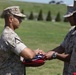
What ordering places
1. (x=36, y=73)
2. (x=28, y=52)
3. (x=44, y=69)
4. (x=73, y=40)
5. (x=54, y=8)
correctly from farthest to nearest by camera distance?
1. (x=54, y=8)
2. (x=44, y=69)
3. (x=36, y=73)
4. (x=73, y=40)
5. (x=28, y=52)

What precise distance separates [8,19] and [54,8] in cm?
6637

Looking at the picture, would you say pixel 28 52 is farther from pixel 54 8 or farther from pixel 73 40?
pixel 54 8

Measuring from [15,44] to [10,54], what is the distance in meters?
0.22

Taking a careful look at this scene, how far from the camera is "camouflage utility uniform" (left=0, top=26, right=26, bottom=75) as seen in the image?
5.07 metres

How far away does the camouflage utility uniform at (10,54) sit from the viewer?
507 centimetres

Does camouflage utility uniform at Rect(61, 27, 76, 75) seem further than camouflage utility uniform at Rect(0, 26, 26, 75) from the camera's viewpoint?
Yes

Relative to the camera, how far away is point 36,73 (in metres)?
11.4

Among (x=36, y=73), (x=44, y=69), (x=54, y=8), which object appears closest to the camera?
(x=36, y=73)

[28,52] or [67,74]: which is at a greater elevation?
[28,52]

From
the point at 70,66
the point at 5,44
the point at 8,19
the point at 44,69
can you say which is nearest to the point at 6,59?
the point at 5,44

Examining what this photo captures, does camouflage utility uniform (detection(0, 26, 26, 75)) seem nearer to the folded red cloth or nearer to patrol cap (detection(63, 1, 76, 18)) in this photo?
the folded red cloth

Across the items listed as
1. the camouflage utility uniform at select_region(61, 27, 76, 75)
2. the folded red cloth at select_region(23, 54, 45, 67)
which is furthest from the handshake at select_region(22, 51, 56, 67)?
the camouflage utility uniform at select_region(61, 27, 76, 75)

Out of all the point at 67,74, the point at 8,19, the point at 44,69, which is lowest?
the point at 44,69

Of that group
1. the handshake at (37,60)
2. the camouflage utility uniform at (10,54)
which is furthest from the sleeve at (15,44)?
the handshake at (37,60)
